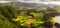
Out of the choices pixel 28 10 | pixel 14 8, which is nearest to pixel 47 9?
pixel 28 10

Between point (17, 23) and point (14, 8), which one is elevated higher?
point (14, 8)

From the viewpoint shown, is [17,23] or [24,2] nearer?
[17,23]

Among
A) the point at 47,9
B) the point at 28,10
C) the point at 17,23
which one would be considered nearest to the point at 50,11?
the point at 47,9

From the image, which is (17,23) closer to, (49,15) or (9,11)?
(9,11)

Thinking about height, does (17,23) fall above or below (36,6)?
below

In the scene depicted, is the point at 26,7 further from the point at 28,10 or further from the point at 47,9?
the point at 47,9

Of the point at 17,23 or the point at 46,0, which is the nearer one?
the point at 17,23

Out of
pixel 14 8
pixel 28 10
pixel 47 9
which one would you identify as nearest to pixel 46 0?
pixel 47 9
